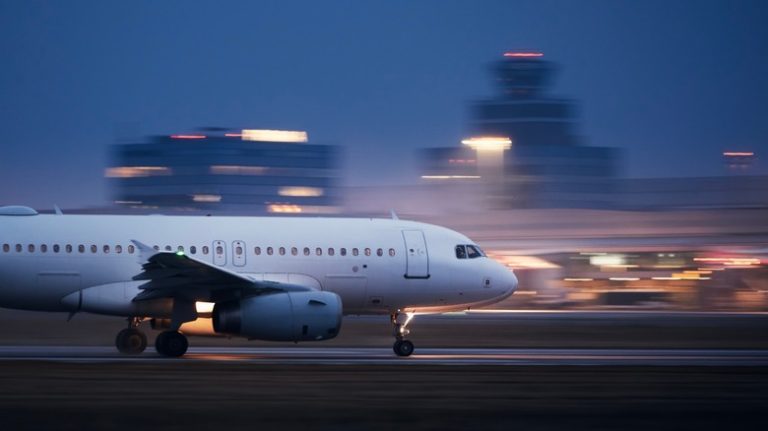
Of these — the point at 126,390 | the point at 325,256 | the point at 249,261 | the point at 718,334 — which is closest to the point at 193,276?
the point at 249,261

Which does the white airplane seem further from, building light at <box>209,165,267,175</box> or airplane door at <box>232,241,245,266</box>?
building light at <box>209,165,267,175</box>

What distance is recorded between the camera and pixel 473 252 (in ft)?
82.3

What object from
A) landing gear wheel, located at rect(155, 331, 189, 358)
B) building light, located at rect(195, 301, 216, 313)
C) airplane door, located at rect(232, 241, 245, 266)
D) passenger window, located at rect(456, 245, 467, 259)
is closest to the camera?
landing gear wheel, located at rect(155, 331, 189, 358)

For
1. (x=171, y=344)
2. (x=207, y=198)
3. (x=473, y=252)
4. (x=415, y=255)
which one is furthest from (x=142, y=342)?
(x=207, y=198)

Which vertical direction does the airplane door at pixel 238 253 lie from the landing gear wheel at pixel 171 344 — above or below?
above

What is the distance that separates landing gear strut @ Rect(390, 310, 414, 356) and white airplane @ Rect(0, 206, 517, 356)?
26 millimetres

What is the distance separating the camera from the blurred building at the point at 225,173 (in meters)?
144

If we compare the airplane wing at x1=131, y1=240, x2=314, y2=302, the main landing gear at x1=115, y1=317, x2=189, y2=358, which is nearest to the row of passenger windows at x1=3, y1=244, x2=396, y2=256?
the airplane wing at x1=131, y1=240, x2=314, y2=302

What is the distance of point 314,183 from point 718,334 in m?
118

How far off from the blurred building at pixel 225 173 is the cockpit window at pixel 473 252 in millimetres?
116957

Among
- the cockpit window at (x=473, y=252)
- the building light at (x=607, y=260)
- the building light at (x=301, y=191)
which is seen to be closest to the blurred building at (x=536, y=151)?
the building light at (x=301, y=191)

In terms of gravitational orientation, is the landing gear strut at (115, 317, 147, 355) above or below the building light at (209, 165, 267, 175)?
below

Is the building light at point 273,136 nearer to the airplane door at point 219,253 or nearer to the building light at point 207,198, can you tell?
the building light at point 207,198

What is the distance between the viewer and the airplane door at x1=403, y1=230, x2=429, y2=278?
24.1m
